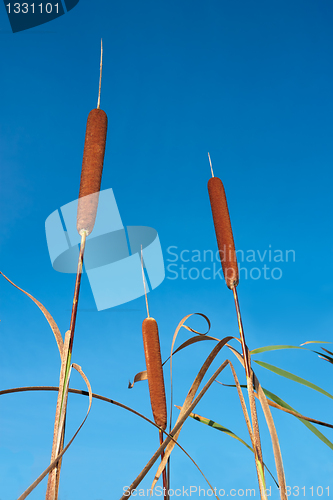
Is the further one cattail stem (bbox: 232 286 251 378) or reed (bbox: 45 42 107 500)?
cattail stem (bbox: 232 286 251 378)

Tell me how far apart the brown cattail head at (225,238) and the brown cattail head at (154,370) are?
56cm

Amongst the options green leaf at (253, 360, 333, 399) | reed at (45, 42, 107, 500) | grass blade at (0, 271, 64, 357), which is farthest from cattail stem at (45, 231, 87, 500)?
green leaf at (253, 360, 333, 399)

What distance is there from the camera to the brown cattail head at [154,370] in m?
1.96

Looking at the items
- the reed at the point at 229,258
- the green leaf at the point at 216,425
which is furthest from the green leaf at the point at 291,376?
the green leaf at the point at 216,425

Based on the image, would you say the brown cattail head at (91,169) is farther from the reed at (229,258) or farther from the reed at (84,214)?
the reed at (229,258)

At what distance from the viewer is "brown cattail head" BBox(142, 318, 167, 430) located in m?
1.96

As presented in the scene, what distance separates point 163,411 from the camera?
76.7 inches

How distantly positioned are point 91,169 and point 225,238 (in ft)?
2.67

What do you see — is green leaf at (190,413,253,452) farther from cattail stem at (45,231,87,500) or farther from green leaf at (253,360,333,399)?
cattail stem at (45,231,87,500)

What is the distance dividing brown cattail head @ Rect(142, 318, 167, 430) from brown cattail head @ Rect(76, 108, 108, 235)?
0.94 metres

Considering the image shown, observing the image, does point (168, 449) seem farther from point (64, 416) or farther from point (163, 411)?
point (64, 416)

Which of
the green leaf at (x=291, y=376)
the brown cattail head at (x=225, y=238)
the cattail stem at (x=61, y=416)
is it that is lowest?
the cattail stem at (x=61, y=416)

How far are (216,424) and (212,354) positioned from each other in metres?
0.50

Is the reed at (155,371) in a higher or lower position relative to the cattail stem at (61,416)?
higher
